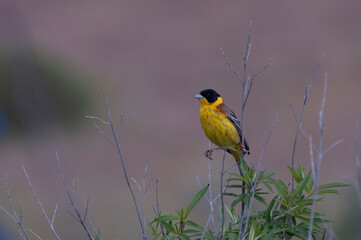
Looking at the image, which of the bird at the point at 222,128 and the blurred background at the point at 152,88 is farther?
the blurred background at the point at 152,88

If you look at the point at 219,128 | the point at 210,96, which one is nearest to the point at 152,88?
the point at 210,96

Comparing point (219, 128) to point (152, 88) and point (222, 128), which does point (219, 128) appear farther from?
point (152, 88)

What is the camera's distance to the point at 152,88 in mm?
25703

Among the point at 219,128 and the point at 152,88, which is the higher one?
the point at 219,128

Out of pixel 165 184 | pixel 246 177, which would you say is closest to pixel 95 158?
pixel 165 184

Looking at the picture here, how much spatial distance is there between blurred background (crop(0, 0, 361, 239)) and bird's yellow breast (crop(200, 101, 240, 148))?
89.7 inches

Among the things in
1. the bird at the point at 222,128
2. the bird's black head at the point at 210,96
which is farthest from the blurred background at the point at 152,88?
the bird's black head at the point at 210,96

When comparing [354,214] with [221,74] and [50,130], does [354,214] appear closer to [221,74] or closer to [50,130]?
[50,130]

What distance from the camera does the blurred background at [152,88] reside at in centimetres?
1534

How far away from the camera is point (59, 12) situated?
34156mm

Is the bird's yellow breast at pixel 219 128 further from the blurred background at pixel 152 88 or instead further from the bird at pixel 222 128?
the blurred background at pixel 152 88

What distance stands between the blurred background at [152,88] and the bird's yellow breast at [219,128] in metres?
2.28

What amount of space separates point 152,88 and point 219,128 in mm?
20490

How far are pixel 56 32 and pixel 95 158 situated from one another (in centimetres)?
1412
